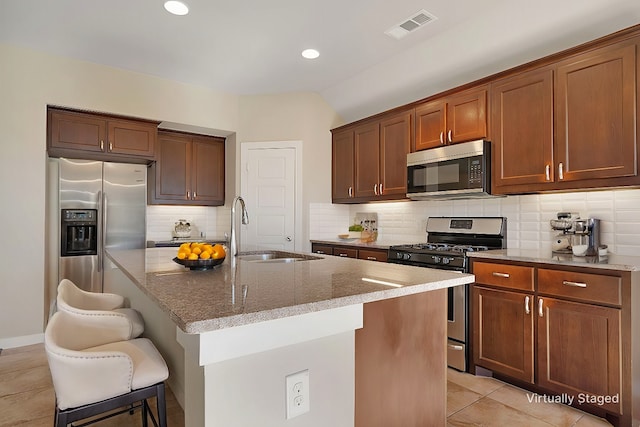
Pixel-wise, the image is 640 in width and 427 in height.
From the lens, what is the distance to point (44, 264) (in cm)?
349

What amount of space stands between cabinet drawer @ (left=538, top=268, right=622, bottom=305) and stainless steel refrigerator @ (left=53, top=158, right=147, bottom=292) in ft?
13.1

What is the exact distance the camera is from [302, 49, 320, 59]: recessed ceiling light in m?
3.44

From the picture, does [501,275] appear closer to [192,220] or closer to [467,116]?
[467,116]

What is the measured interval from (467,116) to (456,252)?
1.19 m

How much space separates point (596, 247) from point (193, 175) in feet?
14.1

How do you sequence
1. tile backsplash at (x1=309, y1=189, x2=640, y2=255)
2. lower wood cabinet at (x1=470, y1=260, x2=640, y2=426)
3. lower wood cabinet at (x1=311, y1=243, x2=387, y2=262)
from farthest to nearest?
lower wood cabinet at (x1=311, y1=243, x2=387, y2=262) < tile backsplash at (x1=309, y1=189, x2=640, y2=255) < lower wood cabinet at (x1=470, y1=260, x2=640, y2=426)

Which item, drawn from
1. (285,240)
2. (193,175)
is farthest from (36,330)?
(285,240)

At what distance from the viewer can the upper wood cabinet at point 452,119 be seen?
3.01m

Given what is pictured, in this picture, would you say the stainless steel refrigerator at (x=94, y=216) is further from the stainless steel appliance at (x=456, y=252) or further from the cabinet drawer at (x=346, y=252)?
the stainless steel appliance at (x=456, y=252)

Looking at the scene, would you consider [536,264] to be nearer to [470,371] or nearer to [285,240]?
[470,371]

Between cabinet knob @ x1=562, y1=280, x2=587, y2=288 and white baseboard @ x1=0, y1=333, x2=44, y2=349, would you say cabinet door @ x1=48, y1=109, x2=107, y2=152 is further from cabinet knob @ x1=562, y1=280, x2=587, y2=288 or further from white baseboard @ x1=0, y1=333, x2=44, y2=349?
cabinet knob @ x1=562, y1=280, x2=587, y2=288

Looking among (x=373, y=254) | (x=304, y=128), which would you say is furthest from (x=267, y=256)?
(x=304, y=128)

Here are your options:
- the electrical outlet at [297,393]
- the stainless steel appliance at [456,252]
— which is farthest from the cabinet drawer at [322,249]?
the electrical outlet at [297,393]

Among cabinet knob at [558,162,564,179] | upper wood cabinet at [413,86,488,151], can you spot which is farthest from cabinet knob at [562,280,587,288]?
upper wood cabinet at [413,86,488,151]
